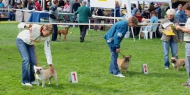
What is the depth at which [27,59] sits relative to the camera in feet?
26.2

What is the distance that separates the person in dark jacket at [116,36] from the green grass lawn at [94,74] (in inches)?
7.5

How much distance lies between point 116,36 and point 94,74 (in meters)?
1.15

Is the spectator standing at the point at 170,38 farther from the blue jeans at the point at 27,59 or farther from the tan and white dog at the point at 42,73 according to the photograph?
the blue jeans at the point at 27,59

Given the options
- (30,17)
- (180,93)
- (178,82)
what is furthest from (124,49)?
(30,17)

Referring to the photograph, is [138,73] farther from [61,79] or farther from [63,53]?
[63,53]

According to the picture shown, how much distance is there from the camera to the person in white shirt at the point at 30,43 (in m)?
7.87

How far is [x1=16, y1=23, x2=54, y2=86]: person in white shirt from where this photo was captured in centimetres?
787

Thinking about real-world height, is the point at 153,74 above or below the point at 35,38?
below

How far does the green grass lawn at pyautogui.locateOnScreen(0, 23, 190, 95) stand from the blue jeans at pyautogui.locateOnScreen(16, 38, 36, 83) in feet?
0.73

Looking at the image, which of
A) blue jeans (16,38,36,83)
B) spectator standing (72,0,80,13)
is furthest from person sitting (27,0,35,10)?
blue jeans (16,38,36,83)

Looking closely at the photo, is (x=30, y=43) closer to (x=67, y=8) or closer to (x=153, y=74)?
(x=153, y=74)

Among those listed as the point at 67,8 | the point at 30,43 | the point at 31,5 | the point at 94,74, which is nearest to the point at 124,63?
the point at 94,74

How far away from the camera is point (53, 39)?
17391 mm

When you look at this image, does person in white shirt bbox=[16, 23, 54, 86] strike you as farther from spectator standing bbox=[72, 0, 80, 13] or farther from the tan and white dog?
spectator standing bbox=[72, 0, 80, 13]
